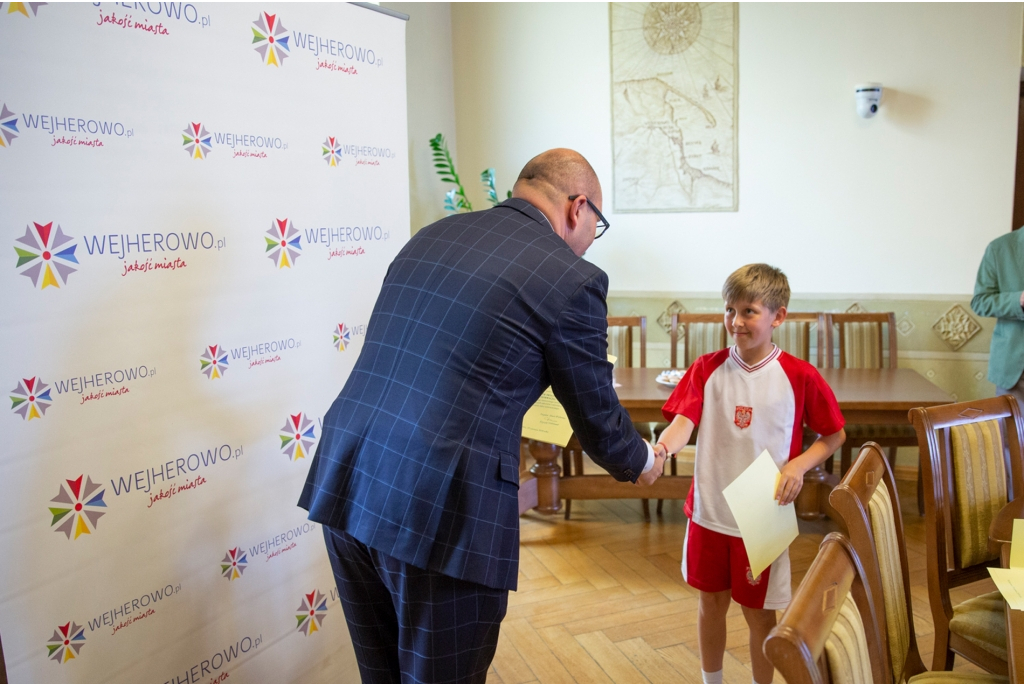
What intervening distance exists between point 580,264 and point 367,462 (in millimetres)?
564

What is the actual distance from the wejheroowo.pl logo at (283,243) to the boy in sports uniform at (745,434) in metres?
1.16

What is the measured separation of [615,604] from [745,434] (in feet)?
4.07

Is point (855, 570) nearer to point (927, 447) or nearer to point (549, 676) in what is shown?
point (927, 447)

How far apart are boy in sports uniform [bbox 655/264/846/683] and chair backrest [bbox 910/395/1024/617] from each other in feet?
0.80

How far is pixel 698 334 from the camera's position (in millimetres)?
4152

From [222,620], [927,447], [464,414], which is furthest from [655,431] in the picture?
[464,414]

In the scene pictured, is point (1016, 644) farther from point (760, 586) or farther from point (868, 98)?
point (868, 98)

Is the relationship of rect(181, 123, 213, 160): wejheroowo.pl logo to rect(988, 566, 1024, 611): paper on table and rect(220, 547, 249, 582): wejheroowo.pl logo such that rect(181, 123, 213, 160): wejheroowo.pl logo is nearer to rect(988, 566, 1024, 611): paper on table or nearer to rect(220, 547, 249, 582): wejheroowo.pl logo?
rect(220, 547, 249, 582): wejheroowo.pl logo

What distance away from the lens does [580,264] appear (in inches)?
58.8

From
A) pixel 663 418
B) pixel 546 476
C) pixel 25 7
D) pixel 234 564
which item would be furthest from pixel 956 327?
pixel 25 7

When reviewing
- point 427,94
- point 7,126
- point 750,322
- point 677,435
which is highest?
point 427,94

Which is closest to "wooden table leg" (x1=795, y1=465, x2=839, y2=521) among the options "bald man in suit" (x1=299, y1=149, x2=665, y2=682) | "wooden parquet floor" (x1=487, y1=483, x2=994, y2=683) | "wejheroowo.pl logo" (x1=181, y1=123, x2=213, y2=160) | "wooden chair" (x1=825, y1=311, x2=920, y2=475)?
"wooden parquet floor" (x1=487, y1=483, x2=994, y2=683)

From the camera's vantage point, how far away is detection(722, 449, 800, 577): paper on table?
191 centimetres

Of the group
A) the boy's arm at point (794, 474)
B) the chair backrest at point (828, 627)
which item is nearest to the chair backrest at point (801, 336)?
the boy's arm at point (794, 474)
